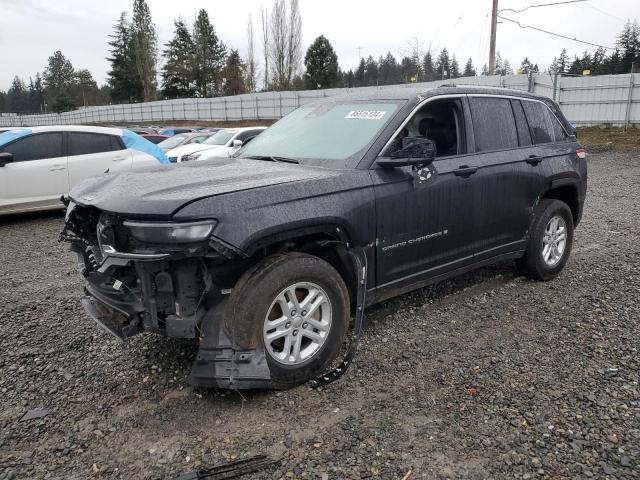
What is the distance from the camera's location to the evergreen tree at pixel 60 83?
2968 inches

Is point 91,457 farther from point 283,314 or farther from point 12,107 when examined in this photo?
point 12,107

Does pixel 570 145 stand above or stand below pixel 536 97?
below

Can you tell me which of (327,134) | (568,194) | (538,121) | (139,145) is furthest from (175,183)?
(139,145)

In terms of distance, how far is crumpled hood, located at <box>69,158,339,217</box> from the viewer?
8.92 ft

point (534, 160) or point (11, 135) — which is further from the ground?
point (11, 135)

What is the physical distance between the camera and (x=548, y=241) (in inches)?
198

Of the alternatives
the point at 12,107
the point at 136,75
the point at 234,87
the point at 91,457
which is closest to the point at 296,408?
the point at 91,457

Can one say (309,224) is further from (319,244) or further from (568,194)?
(568,194)

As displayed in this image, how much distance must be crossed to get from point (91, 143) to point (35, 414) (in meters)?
6.73

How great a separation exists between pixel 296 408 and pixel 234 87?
63033mm

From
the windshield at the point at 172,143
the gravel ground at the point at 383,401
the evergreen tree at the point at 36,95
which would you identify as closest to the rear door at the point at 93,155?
the gravel ground at the point at 383,401

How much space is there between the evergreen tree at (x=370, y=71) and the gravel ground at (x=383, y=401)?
86.3 m

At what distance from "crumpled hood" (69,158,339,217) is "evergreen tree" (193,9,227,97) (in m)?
65.7

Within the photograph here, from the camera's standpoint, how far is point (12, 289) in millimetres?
5023
